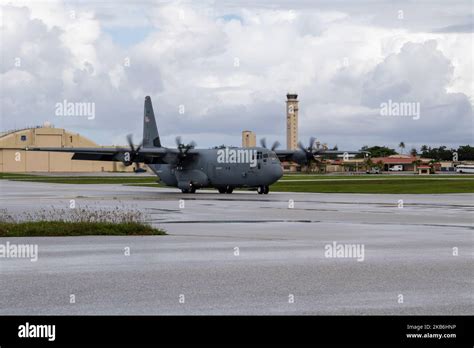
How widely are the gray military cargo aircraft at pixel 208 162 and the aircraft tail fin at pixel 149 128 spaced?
3120 millimetres

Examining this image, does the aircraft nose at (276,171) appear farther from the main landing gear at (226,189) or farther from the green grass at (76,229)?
the green grass at (76,229)

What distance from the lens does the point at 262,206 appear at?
127 ft

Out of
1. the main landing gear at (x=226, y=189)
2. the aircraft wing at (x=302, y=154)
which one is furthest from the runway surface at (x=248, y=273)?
the aircraft wing at (x=302, y=154)

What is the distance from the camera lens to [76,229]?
76.7ft

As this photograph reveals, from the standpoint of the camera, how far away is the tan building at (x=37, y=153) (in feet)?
540

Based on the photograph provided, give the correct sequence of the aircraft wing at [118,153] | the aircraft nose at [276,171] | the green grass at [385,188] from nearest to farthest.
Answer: the aircraft nose at [276,171] < the aircraft wing at [118,153] < the green grass at [385,188]

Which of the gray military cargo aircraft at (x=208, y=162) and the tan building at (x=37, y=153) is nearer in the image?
the gray military cargo aircraft at (x=208, y=162)

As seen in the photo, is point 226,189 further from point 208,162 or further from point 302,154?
point 302,154

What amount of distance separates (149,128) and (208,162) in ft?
31.8
